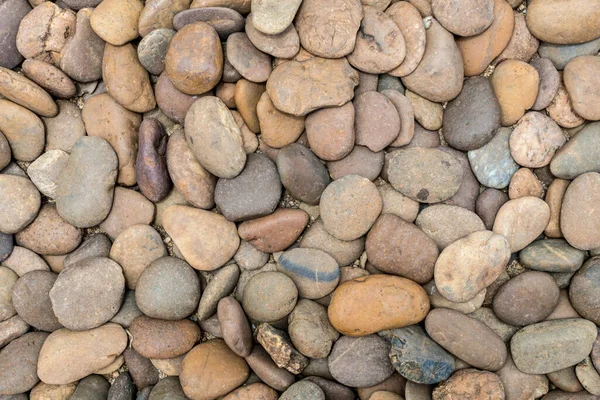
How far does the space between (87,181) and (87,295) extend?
16.9 inches

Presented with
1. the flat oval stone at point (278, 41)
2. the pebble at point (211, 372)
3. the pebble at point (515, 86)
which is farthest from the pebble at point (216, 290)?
the pebble at point (515, 86)

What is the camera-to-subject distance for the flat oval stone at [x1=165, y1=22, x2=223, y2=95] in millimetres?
1800

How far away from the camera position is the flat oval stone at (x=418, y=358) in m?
1.77

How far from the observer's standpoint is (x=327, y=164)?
1956 millimetres

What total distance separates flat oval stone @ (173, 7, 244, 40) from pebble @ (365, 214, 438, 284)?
0.91 meters

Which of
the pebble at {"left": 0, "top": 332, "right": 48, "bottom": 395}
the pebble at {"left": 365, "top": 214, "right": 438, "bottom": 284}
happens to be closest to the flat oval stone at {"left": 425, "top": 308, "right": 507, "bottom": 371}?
the pebble at {"left": 365, "top": 214, "right": 438, "bottom": 284}

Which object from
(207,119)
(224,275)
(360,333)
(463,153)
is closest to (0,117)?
Answer: (207,119)

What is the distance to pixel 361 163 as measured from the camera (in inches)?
75.5

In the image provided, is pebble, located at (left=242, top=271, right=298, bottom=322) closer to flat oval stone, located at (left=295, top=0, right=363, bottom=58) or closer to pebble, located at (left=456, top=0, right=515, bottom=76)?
flat oval stone, located at (left=295, top=0, right=363, bottom=58)

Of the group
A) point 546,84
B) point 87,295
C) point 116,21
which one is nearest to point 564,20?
point 546,84

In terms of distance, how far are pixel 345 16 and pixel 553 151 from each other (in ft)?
3.02

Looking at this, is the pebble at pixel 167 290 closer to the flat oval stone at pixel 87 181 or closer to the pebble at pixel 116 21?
the flat oval stone at pixel 87 181

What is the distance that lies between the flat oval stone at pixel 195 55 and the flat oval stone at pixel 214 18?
0.04 m

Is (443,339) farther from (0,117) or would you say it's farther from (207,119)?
(0,117)
